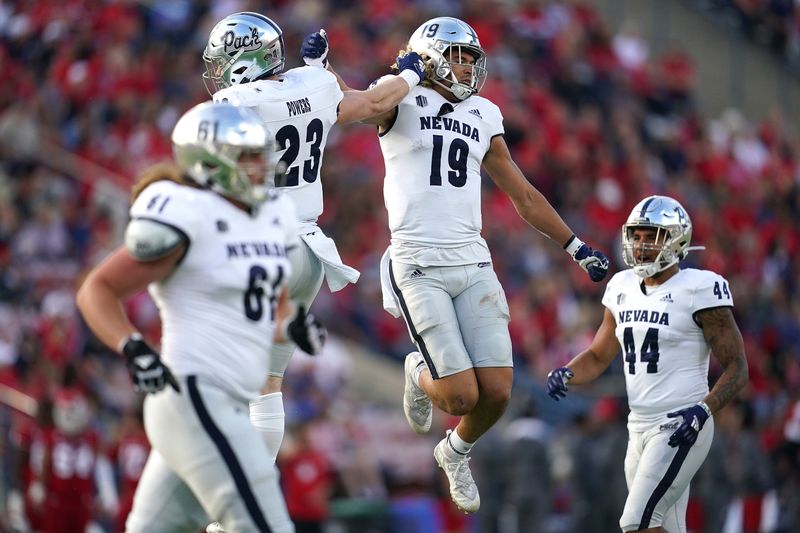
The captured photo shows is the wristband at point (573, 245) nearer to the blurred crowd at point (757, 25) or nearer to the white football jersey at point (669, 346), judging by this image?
the white football jersey at point (669, 346)

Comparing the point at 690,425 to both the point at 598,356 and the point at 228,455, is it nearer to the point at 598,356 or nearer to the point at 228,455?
the point at 598,356

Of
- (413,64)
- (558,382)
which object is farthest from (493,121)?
(558,382)

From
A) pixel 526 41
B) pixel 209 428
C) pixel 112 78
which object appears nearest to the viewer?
pixel 209 428

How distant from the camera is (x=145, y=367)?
5.96 meters

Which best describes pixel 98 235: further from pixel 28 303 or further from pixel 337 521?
pixel 337 521

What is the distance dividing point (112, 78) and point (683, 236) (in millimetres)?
10117

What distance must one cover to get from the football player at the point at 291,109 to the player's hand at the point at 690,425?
199cm

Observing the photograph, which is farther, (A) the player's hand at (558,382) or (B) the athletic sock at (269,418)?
(A) the player's hand at (558,382)

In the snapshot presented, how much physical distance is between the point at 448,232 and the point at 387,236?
7520mm

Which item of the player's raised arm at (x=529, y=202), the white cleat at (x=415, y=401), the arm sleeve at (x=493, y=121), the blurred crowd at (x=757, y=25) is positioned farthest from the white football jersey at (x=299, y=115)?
the blurred crowd at (x=757, y=25)

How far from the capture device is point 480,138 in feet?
29.5

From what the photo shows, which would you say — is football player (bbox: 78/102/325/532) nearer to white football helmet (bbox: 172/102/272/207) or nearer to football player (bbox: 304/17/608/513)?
white football helmet (bbox: 172/102/272/207)

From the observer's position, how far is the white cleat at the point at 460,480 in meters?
9.14

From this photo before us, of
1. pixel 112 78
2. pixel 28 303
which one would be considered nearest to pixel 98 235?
pixel 28 303
